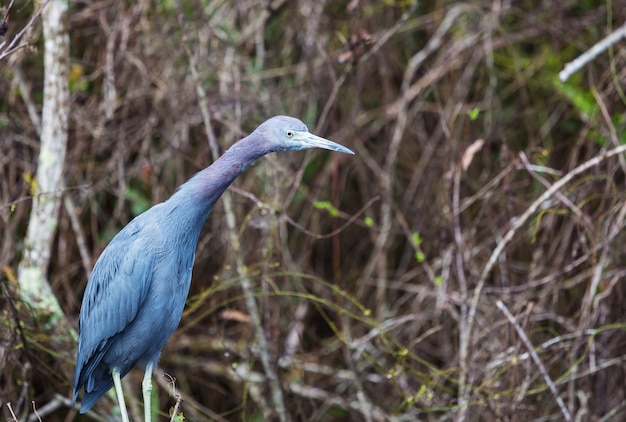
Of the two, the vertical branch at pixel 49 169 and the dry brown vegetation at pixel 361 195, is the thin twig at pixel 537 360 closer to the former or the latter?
the dry brown vegetation at pixel 361 195

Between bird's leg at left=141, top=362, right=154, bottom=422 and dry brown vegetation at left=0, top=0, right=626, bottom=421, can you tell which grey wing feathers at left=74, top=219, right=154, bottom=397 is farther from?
dry brown vegetation at left=0, top=0, right=626, bottom=421

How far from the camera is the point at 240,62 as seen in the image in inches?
184

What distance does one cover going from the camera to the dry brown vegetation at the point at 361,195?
151 inches

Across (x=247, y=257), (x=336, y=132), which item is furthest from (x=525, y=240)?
(x=247, y=257)

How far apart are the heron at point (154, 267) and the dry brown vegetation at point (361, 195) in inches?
19.7

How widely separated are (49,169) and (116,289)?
864 millimetres

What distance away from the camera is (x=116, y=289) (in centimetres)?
307

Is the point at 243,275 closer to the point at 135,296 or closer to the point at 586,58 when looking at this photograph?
the point at 135,296

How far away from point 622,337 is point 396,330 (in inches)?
47.9

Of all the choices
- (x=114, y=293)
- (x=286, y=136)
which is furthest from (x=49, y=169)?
(x=286, y=136)

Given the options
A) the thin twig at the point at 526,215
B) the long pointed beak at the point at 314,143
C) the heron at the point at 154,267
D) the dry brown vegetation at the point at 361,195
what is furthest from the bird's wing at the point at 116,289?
the thin twig at the point at 526,215

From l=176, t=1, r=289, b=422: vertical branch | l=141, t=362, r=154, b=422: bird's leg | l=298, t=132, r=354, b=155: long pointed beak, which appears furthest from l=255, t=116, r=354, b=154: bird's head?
l=141, t=362, r=154, b=422: bird's leg

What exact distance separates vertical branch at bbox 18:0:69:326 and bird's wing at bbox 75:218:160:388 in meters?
0.51

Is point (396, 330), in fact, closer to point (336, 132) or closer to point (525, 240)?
point (525, 240)
